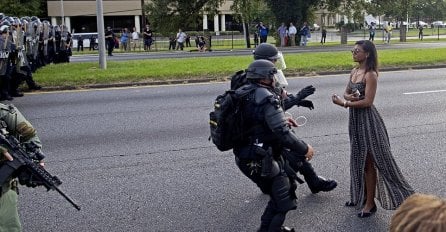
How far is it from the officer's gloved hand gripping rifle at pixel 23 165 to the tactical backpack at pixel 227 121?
1284mm

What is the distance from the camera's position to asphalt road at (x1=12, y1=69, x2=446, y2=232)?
524cm

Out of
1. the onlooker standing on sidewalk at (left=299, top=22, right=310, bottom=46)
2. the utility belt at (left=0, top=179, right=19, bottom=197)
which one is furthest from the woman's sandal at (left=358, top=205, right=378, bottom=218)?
the onlooker standing on sidewalk at (left=299, top=22, right=310, bottom=46)

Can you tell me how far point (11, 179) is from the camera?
3482 millimetres

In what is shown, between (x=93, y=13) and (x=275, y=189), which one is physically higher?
(x=93, y=13)

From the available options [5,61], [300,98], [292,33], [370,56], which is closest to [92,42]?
[292,33]

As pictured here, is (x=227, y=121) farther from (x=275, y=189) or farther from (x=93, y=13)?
(x=93, y=13)

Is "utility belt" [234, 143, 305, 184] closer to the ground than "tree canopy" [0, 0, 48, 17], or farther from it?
closer to the ground

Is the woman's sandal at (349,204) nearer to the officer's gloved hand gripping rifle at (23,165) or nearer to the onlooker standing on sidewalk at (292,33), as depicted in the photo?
the officer's gloved hand gripping rifle at (23,165)

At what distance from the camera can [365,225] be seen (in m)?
5.02

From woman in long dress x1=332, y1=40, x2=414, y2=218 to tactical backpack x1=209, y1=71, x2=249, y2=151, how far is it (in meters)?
1.27

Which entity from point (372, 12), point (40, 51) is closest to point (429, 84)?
point (40, 51)

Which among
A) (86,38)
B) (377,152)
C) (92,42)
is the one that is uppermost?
(86,38)

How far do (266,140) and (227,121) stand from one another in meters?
0.38

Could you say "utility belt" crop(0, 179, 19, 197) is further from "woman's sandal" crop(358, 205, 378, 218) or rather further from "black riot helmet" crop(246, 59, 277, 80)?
"woman's sandal" crop(358, 205, 378, 218)
